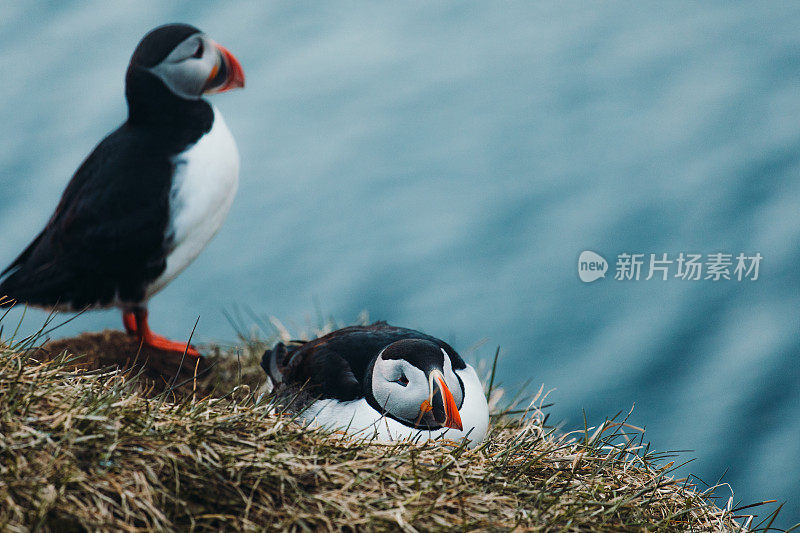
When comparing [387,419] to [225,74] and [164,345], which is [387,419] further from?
[225,74]

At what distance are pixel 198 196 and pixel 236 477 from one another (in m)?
2.13

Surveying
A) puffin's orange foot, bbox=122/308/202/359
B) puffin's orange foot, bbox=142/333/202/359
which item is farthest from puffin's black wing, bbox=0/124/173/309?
puffin's orange foot, bbox=142/333/202/359

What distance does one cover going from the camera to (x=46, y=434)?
1.70 meters

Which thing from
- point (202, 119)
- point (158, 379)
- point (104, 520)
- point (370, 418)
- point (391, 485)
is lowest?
point (158, 379)

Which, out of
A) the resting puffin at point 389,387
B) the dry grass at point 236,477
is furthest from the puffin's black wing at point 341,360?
the dry grass at point 236,477

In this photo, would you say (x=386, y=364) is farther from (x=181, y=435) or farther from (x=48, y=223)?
(x=48, y=223)

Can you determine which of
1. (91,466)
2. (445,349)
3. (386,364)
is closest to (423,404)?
(386,364)

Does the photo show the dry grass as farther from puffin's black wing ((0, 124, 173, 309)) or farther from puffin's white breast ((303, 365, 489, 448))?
puffin's black wing ((0, 124, 173, 309))

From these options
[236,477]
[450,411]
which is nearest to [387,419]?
[450,411]

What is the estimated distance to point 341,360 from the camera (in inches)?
106

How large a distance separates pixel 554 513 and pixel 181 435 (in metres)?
0.94

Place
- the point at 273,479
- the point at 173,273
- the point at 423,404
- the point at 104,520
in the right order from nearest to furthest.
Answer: the point at 104,520 → the point at 273,479 → the point at 423,404 → the point at 173,273

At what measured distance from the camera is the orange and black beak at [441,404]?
2.39m

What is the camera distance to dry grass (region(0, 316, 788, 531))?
5.32ft
